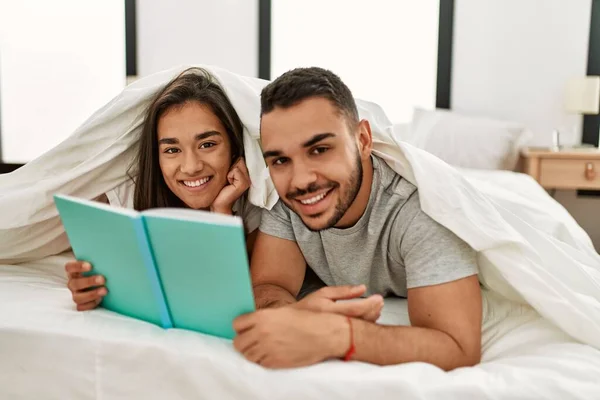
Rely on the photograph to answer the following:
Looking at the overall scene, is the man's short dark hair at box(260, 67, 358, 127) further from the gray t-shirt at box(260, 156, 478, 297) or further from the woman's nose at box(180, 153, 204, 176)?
the woman's nose at box(180, 153, 204, 176)

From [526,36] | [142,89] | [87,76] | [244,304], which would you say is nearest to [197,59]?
[87,76]

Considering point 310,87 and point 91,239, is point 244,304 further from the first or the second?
point 310,87

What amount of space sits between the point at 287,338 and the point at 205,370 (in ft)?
0.44

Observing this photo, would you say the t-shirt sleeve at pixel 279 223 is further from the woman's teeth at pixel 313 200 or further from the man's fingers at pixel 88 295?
the man's fingers at pixel 88 295

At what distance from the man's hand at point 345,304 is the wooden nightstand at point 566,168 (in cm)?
243

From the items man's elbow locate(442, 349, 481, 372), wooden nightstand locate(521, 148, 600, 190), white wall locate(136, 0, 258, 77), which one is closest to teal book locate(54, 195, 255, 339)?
man's elbow locate(442, 349, 481, 372)

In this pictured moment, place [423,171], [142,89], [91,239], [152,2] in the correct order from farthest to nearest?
[152,2] < [142,89] < [423,171] < [91,239]

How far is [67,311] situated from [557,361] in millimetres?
854

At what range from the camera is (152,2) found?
3869 millimetres

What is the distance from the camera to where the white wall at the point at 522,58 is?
3.41 m

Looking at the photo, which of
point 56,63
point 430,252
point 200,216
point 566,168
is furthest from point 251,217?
point 56,63

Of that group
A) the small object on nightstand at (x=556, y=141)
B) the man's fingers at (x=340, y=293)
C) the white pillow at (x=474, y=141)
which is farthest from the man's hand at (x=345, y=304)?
the small object on nightstand at (x=556, y=141)

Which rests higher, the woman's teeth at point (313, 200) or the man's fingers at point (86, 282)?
the woman's teeth at point (313, 200)

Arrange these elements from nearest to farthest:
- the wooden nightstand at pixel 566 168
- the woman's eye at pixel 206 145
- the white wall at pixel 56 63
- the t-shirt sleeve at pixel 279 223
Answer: the t-shirt sleeve at pixel 279 223 < the woman's eye at pixel 206 145 < the wooden nightstand at pixel 566 168 < the white wall at pixel 56 63
